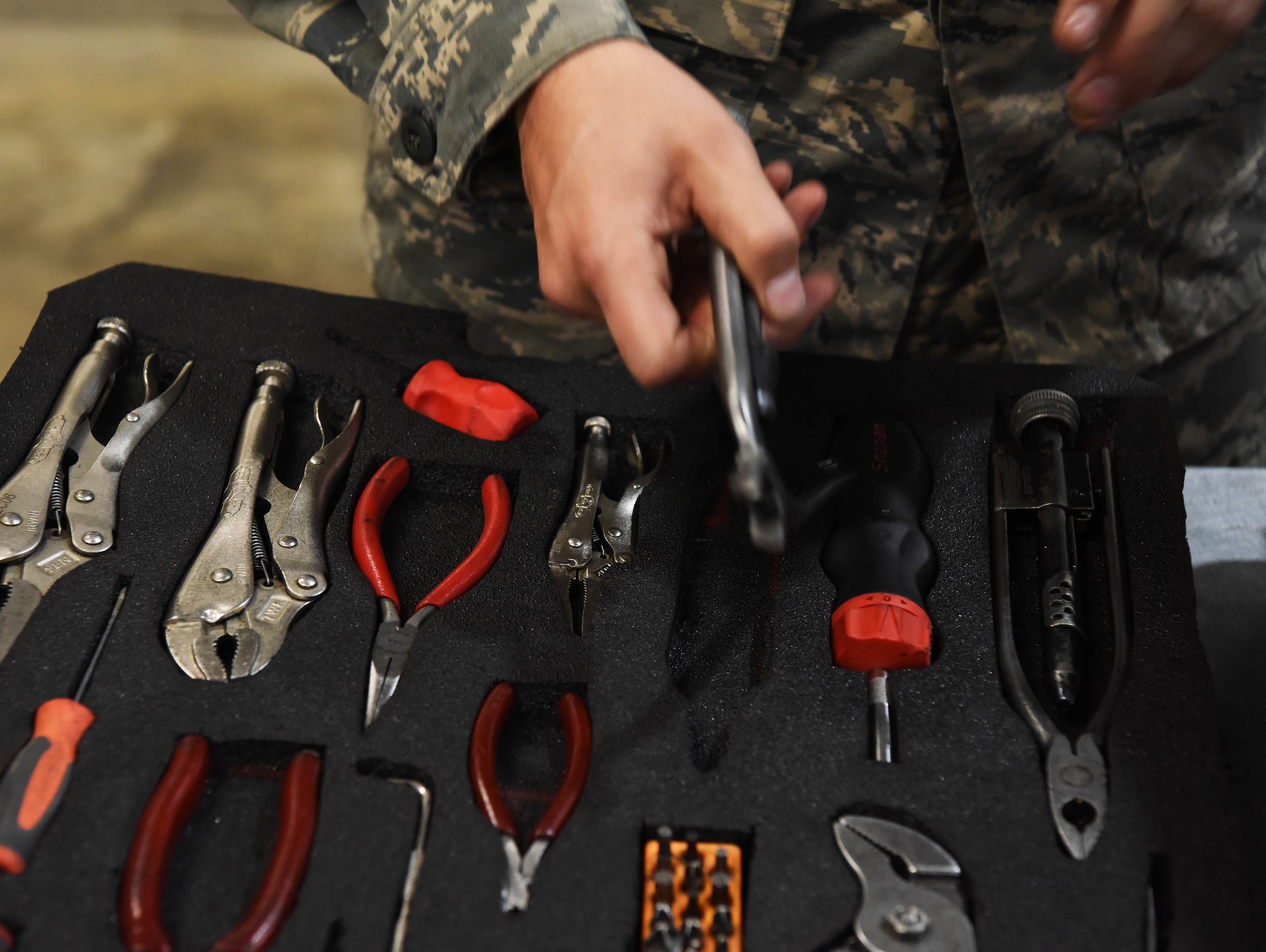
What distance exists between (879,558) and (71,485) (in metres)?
0.77

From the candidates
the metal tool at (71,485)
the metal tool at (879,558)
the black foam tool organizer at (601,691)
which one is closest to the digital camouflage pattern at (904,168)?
the black foam tool organizer at (601,691)

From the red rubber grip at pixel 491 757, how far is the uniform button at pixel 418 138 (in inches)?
21.0

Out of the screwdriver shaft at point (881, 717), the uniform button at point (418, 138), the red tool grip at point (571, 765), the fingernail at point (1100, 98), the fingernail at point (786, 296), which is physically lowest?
the red tool grip at point (571, 765)

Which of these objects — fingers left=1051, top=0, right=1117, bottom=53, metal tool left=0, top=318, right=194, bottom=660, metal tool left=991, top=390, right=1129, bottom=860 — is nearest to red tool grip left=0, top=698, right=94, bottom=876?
metal tool left=0, top=318, right=194, bottom=660

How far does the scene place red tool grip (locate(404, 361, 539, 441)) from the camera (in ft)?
3.91

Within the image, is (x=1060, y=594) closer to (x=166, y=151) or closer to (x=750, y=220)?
(x=750, y=220)

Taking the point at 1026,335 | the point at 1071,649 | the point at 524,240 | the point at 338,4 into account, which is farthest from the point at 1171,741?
the point at 338,4

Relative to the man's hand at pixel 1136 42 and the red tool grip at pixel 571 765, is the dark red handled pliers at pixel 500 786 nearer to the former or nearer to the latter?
the red tool grip at pixel 571 765

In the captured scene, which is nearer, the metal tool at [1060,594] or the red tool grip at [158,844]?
the red tool grip at [158,844]

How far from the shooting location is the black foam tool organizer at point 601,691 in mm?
854

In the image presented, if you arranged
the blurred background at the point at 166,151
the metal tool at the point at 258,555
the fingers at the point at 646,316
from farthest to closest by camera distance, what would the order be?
the blurred background at the point at 166,151
the metal tool at the point at 258,555
the fingers at the point at 646,316

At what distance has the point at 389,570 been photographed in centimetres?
111

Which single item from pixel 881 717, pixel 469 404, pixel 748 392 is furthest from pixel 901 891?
pixel 469 404

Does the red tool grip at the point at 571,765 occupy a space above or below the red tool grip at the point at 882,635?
below
